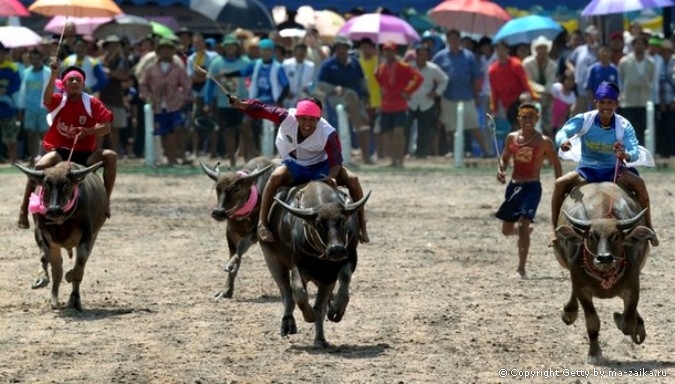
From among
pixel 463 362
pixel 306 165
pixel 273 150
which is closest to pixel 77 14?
pixel 273 150

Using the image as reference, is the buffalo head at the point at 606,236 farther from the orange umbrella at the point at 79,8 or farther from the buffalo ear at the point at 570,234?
the orange umbrella at the point at 79,8

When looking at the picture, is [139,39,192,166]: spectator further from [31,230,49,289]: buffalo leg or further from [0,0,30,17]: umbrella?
[31,230,49,289]: buffalo leg

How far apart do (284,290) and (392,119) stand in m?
15.6

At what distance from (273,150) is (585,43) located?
588 centimetres

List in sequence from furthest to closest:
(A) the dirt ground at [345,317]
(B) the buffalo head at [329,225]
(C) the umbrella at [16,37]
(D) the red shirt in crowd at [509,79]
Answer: (D) the red shirt in crowd at [509,79]
(C) the umbrella at [16,37]
(B) the buffalo head at [329,225]
(A) the dirt ground at [345,317]

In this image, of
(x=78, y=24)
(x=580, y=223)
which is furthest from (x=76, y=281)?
(x=78, y=24)

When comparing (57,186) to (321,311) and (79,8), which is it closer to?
(321,311)

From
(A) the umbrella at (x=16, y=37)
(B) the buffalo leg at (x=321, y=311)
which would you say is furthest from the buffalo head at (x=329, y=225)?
(A) the umbrella at (x=16, y=37)

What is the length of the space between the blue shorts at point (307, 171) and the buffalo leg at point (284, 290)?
2.09 ft

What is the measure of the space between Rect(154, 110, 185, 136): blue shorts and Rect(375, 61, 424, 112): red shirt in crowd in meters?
3.41

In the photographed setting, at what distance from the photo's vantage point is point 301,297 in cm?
1320

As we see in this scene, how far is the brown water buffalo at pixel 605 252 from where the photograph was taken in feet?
40.1

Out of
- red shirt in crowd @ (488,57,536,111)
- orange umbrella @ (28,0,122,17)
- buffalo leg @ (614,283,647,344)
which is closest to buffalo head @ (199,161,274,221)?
buffalo leg @ (614,283,647,344)

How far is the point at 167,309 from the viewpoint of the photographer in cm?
1524
